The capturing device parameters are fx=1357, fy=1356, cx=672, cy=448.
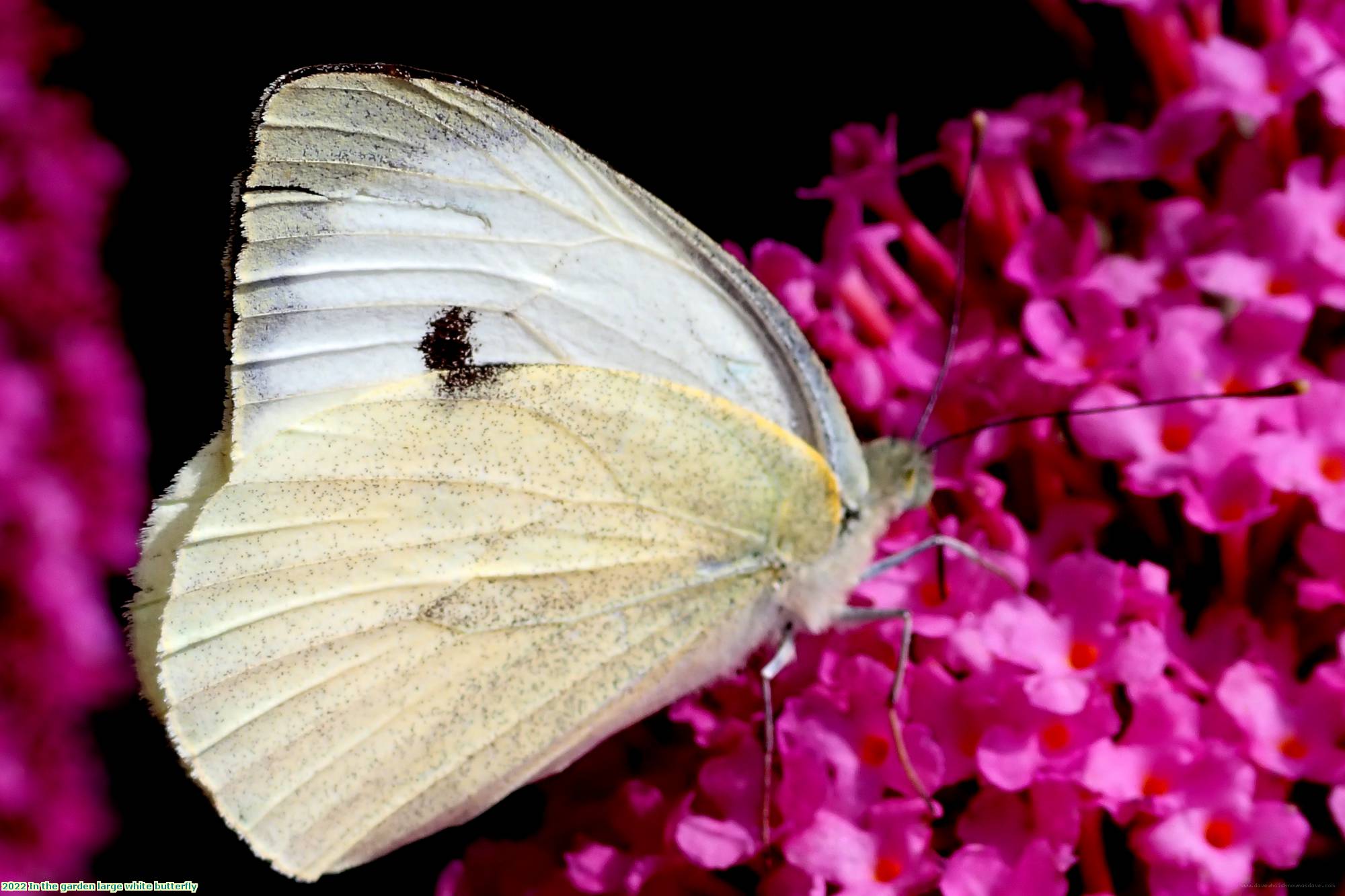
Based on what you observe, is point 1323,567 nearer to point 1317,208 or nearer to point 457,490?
point 1317,208

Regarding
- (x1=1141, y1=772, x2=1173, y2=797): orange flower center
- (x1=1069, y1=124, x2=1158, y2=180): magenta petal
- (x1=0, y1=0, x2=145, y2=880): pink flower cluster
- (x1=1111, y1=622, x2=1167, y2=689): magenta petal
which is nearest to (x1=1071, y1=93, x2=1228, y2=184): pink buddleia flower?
(x1=1069, y1=124, x2=1158, y2=180): magenta petal

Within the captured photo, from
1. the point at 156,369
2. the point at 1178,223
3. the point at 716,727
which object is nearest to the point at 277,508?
the point at 716,727

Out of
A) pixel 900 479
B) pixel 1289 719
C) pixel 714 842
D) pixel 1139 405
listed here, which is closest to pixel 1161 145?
pixel 1139 405

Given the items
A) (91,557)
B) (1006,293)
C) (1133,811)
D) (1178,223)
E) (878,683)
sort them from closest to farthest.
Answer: (1133,811), (878,683), (1178,223), (1006,293), (91,557)

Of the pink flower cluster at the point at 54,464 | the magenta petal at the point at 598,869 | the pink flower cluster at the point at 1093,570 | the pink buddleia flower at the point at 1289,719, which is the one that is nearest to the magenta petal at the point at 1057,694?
the pink flower cluster at the point at 1093,570

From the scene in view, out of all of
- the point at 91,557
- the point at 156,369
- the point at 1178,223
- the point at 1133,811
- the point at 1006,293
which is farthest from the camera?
the point at 156,369

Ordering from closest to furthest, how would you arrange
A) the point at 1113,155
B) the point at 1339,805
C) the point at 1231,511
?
the point at 1339,805 < the point at 1231,511 < the point at 1113,155

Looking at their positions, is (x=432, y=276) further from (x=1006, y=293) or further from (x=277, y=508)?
(x=1006, y=293)
